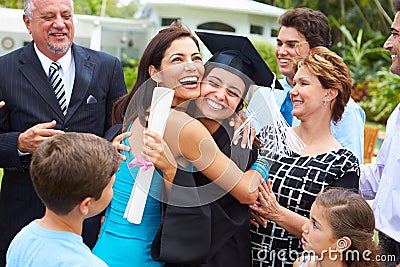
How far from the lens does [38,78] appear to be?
10.4 feet

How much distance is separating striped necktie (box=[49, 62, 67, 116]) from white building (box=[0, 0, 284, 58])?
50.2 feet

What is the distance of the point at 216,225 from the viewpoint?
7.80 feet

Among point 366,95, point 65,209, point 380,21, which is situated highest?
point 65,209

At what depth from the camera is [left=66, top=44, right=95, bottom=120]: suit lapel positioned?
3211 millimetres

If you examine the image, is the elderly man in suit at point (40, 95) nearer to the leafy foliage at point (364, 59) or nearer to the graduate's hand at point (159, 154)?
the graduate's hand at point (159, 154)

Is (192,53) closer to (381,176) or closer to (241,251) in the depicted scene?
(241,251)

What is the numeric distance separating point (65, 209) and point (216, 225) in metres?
0.67

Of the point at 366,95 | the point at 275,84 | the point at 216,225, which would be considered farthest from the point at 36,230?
the point at 366,95

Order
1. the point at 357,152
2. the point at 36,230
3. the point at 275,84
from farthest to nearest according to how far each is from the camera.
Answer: the point at 357,152 < the point at 275,84 < the point at 36,230

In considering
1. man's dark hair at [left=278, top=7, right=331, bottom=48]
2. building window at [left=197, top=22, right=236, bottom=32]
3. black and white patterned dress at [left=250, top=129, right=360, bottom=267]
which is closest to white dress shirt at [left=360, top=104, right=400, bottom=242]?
black and white patterned dress at [left=250, top=129, right=360, bottom=267]

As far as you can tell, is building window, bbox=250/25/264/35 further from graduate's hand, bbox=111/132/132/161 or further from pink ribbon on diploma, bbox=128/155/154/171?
pink ribbon on diploma, bbox=128/155/154/171

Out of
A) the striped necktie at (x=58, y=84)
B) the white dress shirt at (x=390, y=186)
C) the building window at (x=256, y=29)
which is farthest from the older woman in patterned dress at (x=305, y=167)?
the building window at (x=256, y=29)

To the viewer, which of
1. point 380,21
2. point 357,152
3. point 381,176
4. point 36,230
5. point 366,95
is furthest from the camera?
point 380,21

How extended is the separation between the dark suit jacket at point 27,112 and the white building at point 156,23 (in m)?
15.3
